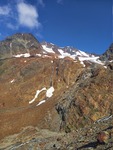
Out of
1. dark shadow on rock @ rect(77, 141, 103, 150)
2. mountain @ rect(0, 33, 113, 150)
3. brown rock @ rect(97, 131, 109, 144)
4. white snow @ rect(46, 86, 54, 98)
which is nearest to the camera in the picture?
brown rock @ rect(97, 131, 109, 144)

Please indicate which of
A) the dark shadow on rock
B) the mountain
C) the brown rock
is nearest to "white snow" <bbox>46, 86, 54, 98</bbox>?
the mountain

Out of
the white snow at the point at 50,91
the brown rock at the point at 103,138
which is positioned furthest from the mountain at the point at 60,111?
Result: the brown rock at the point at 103,138

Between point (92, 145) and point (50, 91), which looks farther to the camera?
point (50, 91)

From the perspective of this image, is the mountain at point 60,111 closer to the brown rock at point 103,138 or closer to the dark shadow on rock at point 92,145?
the dark shadow on rock at point 92,145

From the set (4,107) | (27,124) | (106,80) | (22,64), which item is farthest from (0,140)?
(22,64)

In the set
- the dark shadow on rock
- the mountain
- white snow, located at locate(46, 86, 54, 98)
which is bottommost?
the dark shadow on rock

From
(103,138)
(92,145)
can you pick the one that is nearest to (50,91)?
(92,145)

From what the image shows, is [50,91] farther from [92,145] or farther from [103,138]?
[103,138]

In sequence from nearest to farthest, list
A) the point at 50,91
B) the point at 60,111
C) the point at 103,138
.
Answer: the point at 103,138 → the point at 60,111 → the point at 50,91

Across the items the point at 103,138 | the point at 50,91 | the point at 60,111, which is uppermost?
the point at 50,91

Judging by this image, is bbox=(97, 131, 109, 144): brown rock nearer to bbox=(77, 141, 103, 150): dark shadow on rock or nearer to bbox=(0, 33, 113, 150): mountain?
bbox=(0, 33, 113, 150): mountain

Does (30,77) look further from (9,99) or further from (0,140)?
(0,140)

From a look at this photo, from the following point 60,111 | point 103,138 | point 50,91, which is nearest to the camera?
point 103,138

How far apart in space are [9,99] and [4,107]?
7144 mm
